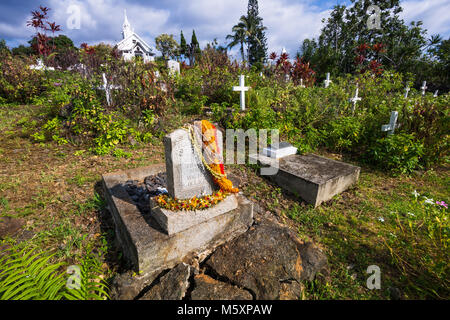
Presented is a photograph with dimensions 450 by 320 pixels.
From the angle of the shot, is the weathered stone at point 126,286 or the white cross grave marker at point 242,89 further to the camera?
the white cross grave marker at point 242,89

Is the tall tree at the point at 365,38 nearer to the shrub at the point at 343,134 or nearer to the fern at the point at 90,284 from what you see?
the shrub at the point at 343,134

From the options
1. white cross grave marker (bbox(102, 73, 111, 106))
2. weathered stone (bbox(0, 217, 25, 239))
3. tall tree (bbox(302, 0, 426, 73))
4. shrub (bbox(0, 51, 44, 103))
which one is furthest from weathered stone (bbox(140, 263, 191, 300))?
tall tree (bbox(302, 0, 426, 73))

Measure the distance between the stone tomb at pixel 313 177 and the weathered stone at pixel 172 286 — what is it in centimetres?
225

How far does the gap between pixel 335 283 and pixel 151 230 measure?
1.92m

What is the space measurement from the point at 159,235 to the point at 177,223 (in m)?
0.21

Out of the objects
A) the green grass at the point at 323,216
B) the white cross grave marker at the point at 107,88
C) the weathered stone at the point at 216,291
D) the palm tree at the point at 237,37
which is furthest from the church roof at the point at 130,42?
the weathered stone at the point at 216,291

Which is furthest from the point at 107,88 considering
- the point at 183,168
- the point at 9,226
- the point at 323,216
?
the point at 323,216

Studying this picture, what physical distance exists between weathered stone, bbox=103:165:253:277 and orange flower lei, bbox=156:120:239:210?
0.21 metres

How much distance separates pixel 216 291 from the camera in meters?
1.82

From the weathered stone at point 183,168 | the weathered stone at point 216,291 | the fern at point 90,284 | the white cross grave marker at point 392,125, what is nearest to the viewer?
the fern at point 90,284

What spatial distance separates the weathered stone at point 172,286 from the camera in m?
1.81

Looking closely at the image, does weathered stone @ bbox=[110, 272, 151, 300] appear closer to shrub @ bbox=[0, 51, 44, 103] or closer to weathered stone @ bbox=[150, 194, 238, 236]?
weathered stone @ bbox=[150, 194, 238, 236]

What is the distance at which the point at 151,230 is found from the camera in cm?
214
